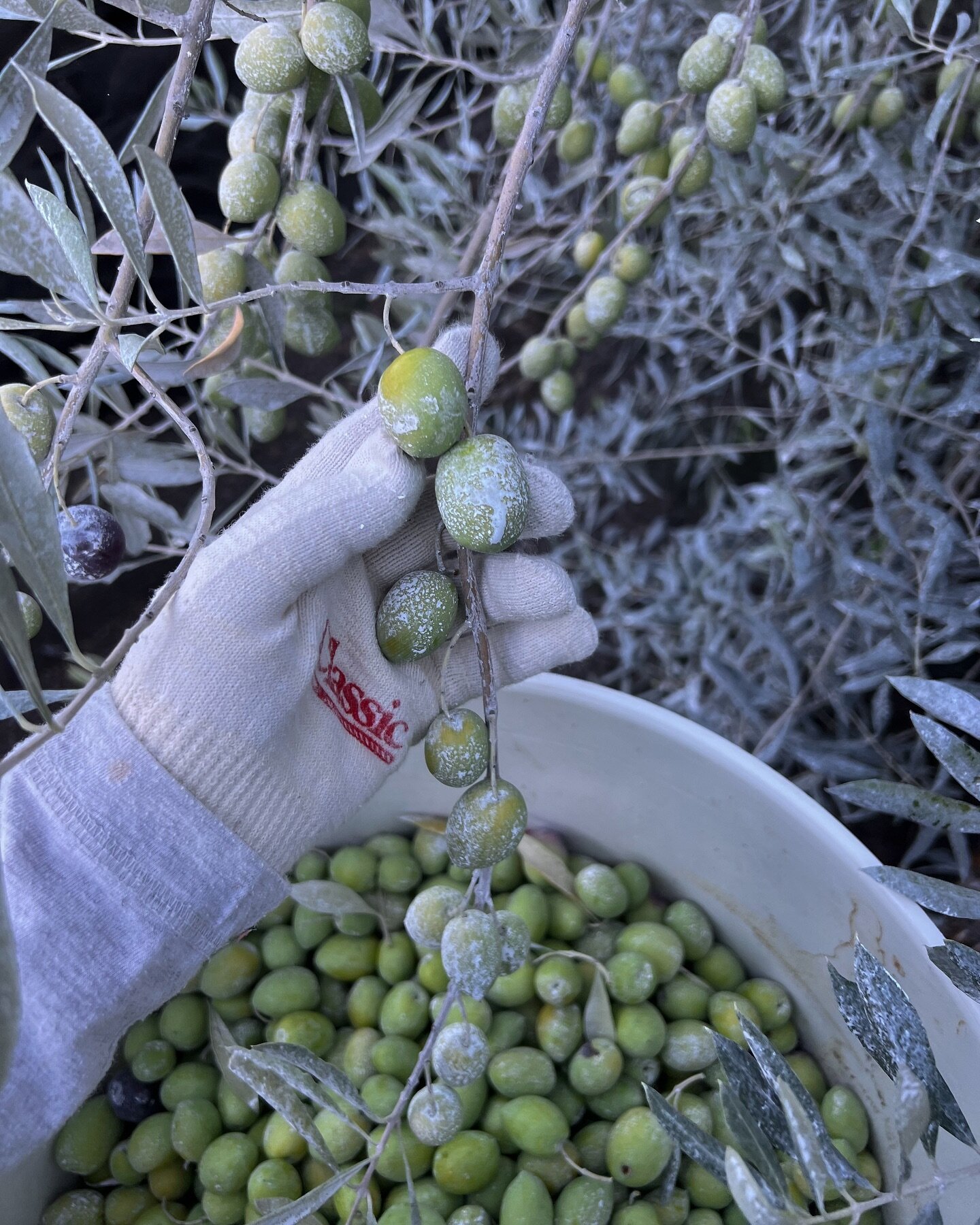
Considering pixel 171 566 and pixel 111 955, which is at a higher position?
pixel 111 955

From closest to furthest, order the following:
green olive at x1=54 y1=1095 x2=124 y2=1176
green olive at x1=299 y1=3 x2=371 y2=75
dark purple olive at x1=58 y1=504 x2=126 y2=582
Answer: green olive at x1=299 y1=3 x2=371 y2=75, dark purple olive at x1=58 y1=504 x2=126 y2=582, green olive at x1=54 y1=1095 x2=124 y2=1176

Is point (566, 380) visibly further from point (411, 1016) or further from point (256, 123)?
point (411, 1016)

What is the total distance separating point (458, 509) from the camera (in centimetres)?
71

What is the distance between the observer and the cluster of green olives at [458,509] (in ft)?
2.31

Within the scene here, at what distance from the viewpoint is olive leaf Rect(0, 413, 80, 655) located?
521 millimetres

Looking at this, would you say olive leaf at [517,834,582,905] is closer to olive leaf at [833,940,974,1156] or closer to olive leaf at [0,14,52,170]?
olive leaf at [833,940,974,1156]

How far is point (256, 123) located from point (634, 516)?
151 cm

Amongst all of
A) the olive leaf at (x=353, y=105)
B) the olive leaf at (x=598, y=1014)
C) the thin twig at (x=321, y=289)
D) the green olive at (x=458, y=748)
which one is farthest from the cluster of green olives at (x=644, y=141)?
the olive leaf at (x=598, y=1014)

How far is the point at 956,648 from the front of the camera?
3.95 ft

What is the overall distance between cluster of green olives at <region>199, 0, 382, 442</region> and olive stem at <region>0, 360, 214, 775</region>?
226 millimetres

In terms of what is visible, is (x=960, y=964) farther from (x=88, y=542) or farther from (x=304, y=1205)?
(x=88, y=542)

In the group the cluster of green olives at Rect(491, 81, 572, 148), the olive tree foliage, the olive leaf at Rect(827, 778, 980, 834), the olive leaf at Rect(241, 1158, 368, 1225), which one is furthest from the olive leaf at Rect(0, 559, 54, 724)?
the cluster of green olives at Rect(491, 81, 572, 148)

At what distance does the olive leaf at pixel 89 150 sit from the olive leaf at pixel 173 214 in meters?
0.02

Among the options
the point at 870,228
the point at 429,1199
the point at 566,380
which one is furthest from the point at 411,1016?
the point at 870,228
